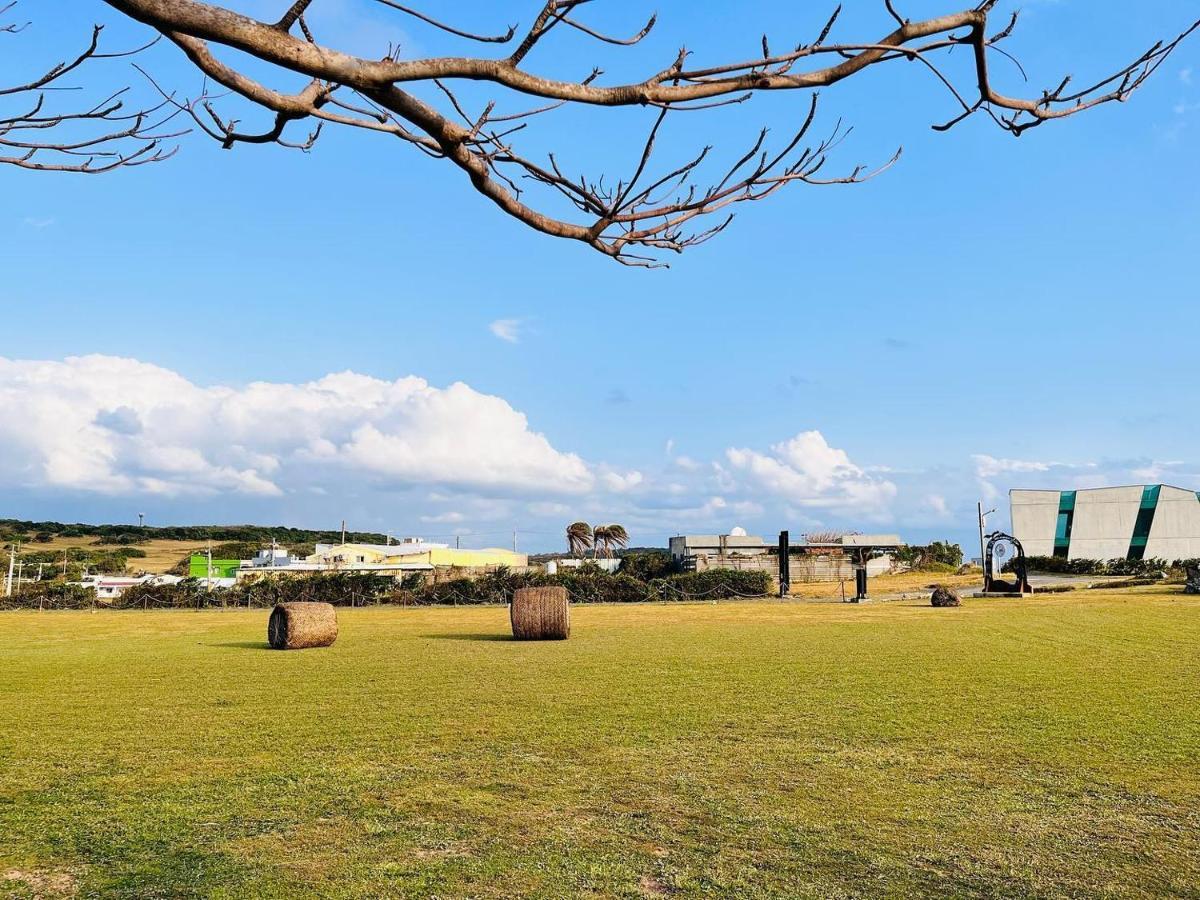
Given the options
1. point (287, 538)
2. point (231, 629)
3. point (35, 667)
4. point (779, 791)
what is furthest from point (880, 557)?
point (287, 538)

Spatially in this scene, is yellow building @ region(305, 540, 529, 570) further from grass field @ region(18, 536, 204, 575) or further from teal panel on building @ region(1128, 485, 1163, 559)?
teal panel on building @ region(1128, 485, 1163, 559)

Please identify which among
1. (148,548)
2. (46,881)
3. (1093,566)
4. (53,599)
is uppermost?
(148,548)

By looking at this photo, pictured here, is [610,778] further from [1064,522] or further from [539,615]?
[1064,522]

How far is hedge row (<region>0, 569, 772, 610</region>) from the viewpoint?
133ft

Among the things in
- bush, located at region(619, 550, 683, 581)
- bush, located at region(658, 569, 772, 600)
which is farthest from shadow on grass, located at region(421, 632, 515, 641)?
bush, located at region(619, 550, 683, 581)

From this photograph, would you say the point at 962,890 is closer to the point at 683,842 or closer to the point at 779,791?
the point at 683,842

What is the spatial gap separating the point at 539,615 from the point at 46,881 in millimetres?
14630

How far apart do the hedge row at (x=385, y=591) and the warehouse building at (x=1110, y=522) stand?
25.9m

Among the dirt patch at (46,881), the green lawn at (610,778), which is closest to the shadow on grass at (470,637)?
the green lawn at (610,778)

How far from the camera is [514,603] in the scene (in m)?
19.6

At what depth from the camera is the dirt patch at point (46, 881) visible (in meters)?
4.66

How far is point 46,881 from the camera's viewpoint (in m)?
4.84

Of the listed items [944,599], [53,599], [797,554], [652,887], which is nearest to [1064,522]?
[797,554]

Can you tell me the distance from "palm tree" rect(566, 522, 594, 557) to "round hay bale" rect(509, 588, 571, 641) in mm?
66095
